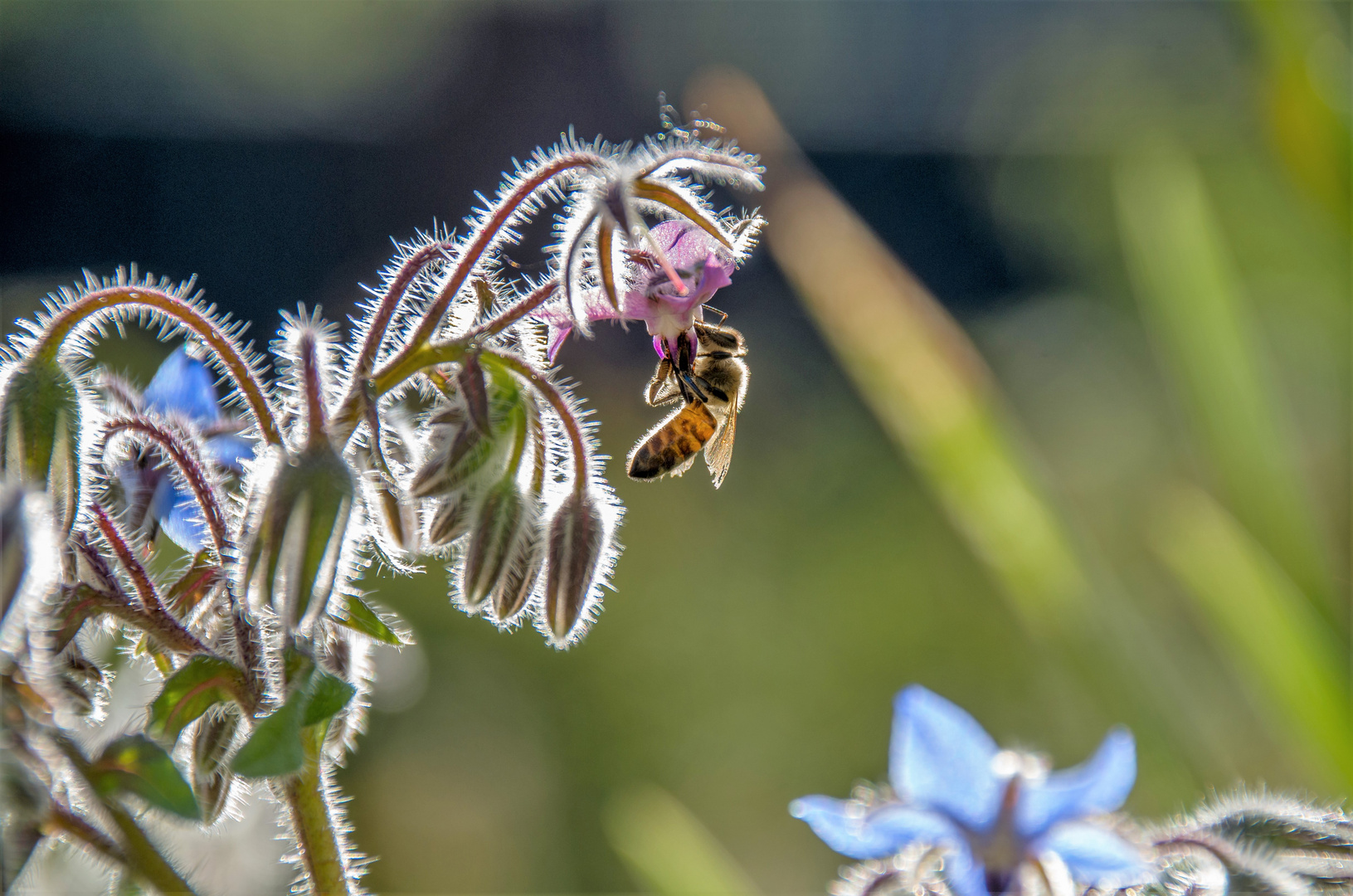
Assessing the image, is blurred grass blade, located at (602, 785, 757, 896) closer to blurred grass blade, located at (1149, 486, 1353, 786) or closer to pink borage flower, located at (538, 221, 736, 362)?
blurred grass blade, located at (1149, 486, 1353, 786)

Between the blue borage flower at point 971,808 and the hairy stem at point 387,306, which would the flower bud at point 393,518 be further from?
the blue borage flower at point 971,808

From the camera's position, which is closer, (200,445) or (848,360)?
(200,445)

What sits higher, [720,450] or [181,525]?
[720,450]

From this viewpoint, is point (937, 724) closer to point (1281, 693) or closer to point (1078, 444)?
point (1281, 693)

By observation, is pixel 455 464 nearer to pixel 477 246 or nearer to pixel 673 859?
pixel 477 246

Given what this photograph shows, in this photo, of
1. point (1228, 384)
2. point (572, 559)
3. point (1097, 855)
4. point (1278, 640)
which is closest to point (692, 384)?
point (572, 559)

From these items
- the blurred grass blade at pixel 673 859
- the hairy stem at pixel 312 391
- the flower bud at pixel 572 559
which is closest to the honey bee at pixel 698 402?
the flower bud at pixel 572 559
